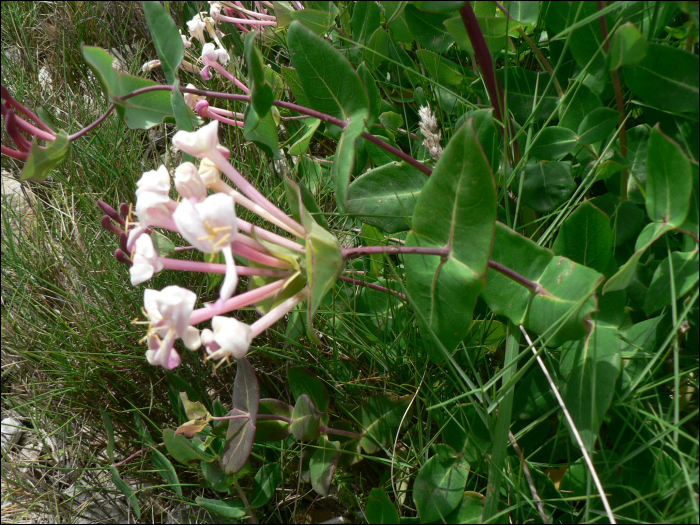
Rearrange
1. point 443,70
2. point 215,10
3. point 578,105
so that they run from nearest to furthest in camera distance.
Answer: point 578,105 < point 443,70 < point 215,10

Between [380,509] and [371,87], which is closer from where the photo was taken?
[380,509]

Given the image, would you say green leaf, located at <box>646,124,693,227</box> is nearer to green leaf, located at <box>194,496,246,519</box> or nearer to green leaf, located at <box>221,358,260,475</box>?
green leaf, located at <box>221,358,260,475</box>

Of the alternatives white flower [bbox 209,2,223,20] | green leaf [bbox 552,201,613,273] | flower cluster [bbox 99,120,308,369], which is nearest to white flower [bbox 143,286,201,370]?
flower cluster [bbox 99,120,308,369]

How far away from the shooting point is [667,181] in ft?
2.37

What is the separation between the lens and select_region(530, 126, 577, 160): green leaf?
36.1 inches

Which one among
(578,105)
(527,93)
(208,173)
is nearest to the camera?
(208,173)

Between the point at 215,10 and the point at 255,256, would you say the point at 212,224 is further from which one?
the point at 215,10

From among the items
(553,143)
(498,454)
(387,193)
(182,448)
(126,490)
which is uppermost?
(553,143)

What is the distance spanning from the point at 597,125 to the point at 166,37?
2.47 ft

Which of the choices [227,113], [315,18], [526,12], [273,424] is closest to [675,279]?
[526,12]

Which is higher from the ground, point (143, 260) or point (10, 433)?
point (143, 260)

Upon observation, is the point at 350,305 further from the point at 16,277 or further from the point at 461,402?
the point at 16,277

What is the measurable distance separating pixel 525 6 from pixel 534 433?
0.74m

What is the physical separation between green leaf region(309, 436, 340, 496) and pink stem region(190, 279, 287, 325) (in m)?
0.36
